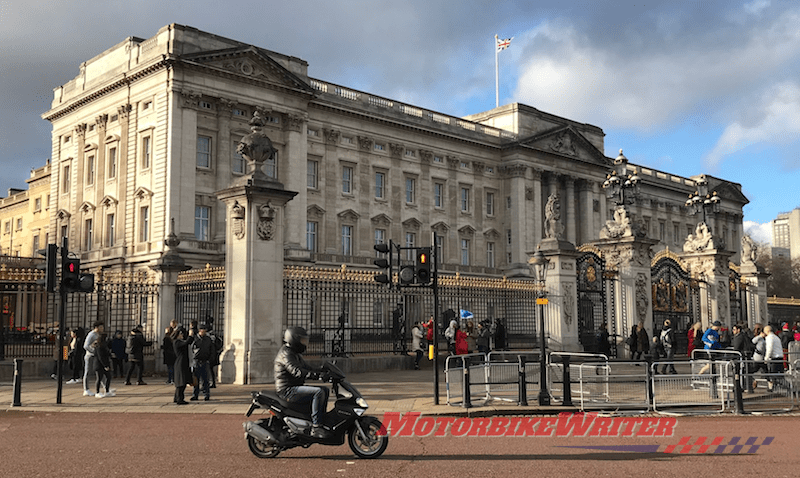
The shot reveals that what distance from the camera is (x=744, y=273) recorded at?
32656 mm

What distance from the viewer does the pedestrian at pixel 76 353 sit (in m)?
20.4

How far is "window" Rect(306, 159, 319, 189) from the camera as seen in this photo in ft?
184

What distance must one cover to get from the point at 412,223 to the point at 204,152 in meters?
19.2

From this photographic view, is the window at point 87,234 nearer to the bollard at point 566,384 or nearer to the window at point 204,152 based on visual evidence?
the window at point 204,152

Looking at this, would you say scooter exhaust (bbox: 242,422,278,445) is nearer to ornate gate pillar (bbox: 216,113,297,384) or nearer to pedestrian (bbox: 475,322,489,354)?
ornate gate pillar (bbox: 216,113,297,384)

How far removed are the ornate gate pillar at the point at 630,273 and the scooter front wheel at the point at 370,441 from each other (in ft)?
56.1

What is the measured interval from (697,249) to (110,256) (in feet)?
115

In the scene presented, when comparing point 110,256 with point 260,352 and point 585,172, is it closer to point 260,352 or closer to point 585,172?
point 260,352

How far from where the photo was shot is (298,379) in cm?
994

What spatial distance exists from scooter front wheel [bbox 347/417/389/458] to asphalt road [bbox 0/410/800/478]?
0.11 meters

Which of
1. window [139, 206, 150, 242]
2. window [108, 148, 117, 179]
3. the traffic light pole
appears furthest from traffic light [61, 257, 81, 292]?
window [108, 148, 117, 179]

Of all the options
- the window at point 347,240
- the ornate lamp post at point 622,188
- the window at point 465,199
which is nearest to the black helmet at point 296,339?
the ornate lamp post at point 622,188

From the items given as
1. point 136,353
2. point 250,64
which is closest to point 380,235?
point 250,64

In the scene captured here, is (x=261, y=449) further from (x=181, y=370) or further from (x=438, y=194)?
(x=438, y=194)
